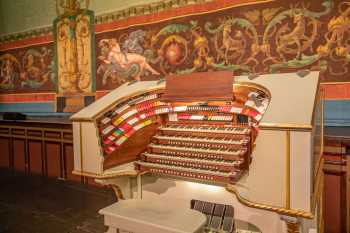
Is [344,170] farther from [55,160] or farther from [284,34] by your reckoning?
[55,160]

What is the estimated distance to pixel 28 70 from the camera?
18.7ft

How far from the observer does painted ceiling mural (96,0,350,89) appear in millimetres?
2971

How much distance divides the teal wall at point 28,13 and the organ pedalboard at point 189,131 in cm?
290

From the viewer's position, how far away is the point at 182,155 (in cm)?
219

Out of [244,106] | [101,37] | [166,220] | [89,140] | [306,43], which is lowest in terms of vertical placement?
[166,220]

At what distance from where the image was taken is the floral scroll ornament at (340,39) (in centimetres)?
287

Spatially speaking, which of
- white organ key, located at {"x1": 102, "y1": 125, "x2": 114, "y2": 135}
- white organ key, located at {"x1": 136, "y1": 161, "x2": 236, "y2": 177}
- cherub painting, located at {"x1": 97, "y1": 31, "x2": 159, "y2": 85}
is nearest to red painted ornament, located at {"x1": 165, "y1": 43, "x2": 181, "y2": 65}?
cherub painting, located at {"x1": 97, "y1": 31, "x2": 159, "y2": 85}

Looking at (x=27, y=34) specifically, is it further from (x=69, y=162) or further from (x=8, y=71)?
(x=69, y=162)

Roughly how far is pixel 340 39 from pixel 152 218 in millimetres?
2544

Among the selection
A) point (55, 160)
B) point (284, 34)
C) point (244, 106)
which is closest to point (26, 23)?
point (55, 160)

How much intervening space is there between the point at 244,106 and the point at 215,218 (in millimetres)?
987

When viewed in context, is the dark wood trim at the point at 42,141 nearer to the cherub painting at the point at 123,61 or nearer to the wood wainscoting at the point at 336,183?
the cherub painting at the point at 123,61

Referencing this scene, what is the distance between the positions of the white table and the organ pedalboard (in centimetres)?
25

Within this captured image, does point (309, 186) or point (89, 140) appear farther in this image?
point (89, 140)
